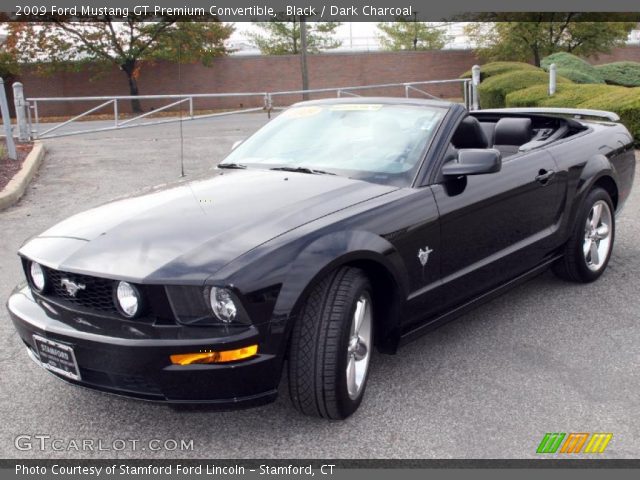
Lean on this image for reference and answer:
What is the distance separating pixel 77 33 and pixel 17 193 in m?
27.5

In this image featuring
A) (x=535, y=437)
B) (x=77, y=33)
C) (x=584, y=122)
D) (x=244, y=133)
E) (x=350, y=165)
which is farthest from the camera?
(x=77, y=33)

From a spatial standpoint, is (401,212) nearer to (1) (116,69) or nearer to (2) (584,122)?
(2) (584,122)

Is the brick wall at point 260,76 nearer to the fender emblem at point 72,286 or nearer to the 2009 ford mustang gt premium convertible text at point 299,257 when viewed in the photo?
the 2009 ford mustang gt premium convertible text at point 299,257

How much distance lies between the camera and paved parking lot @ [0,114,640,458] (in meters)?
3.16

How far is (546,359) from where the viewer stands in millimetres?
4020

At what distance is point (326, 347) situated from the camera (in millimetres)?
3084

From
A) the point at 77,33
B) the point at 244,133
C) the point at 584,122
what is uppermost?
the point at 77,33

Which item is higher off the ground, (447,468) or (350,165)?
(350,165)

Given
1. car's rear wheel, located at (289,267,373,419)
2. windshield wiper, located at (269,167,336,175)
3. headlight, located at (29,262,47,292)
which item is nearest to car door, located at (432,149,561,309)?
windshield wiper, located at (269,167,336,175)

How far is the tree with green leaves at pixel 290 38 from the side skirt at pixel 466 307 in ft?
125

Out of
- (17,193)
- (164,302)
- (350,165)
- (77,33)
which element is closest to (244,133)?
(17,193)

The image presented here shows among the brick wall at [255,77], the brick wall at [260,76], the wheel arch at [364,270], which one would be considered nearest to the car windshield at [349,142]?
the wheel arch at [364,270]

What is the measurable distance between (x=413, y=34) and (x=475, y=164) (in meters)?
44.3

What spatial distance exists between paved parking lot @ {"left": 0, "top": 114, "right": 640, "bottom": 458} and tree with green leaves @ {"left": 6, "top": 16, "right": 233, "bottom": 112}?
3067 cm
